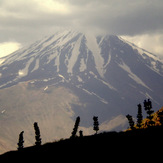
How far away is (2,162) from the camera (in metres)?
52.4

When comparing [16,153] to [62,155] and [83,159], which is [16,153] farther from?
[83,159]

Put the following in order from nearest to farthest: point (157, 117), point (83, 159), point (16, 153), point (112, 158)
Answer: point (112, 158)
point (83, 159)
point (16, 153)
point (157, 117)

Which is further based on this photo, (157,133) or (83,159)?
(157,133)

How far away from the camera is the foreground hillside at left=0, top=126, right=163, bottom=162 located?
1704 inches

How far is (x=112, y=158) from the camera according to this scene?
40.7 m

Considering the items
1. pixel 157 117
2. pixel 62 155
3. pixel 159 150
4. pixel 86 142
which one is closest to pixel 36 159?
pixel 62 155

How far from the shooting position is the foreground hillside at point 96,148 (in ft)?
142

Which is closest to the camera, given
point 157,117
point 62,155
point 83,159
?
point 83,159

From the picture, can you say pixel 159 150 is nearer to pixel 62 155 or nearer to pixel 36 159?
pixel 62 155

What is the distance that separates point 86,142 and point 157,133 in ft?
34.1

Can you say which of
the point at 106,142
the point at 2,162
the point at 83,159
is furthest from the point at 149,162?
the point at 2,162

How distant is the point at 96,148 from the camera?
47219 mm

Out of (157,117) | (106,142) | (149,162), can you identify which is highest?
(157,117)

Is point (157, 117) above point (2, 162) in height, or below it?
above
